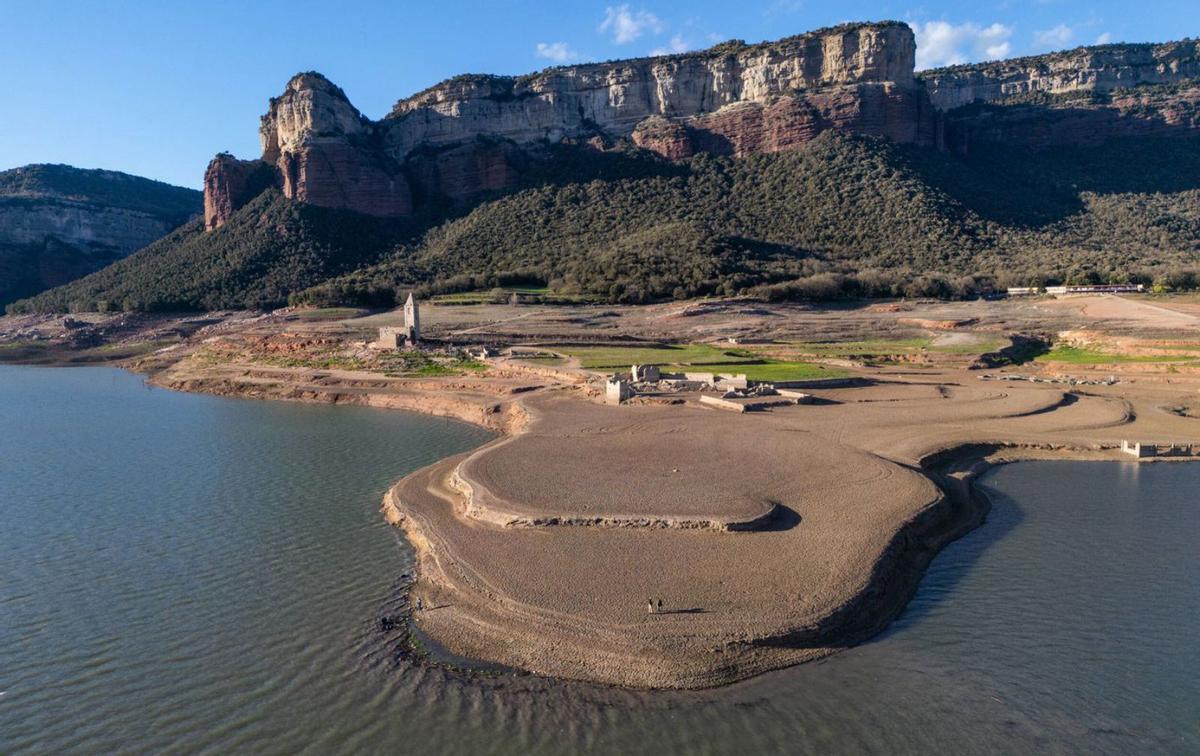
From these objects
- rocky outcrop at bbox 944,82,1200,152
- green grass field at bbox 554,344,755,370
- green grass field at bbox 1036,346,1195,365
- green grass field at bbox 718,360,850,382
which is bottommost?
green grass field at bbox 1036,346,1195,365

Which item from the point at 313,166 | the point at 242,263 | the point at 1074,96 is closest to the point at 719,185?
the point at 313,166

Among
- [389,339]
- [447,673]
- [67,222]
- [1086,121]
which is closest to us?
[447,673]

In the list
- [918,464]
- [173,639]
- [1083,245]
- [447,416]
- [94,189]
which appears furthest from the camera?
[94,189]

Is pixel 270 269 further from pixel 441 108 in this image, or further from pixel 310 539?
pixel 310 539

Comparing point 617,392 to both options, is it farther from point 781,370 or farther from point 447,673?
point 447,673

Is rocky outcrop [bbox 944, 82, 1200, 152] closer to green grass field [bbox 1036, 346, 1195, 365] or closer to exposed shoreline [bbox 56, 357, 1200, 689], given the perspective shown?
green grass field [bbox 1036, 346, 1195, 365]

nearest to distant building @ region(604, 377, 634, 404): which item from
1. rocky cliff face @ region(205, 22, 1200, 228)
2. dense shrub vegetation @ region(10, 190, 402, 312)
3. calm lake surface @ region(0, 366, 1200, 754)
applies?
calm lake surface @ region(0, 366, 1200, 754)

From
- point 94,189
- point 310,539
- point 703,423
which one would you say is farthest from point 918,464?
point 94,189
